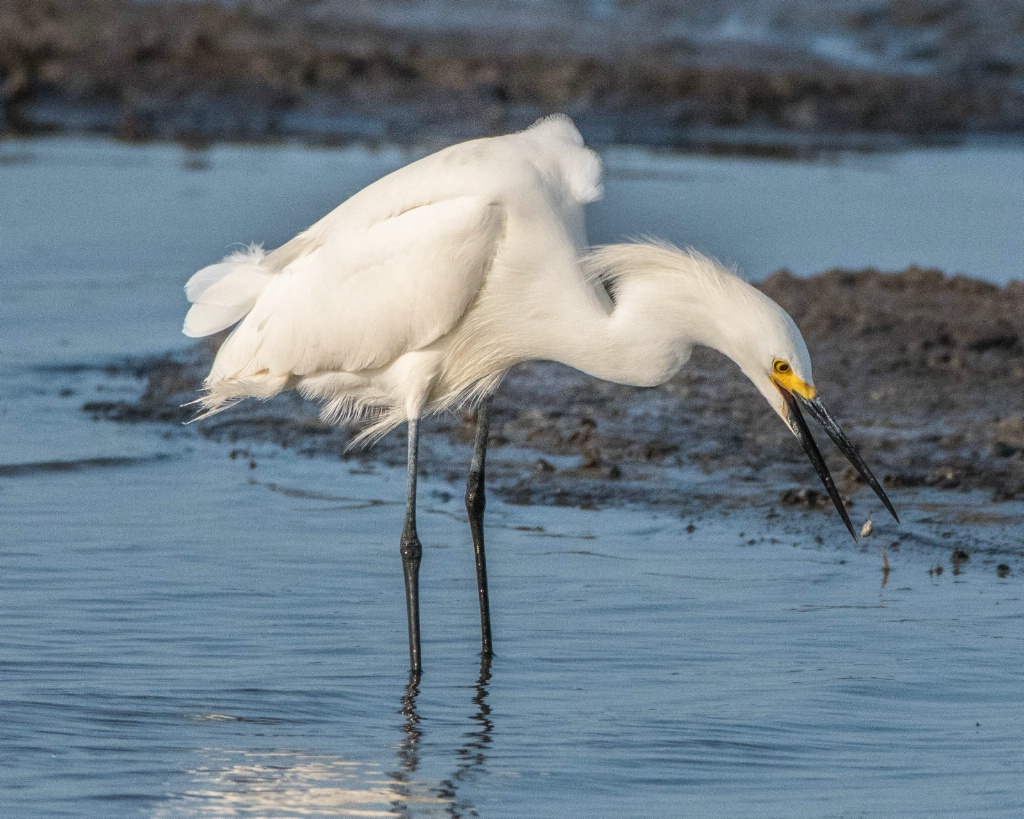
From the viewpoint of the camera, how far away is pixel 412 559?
6250mm

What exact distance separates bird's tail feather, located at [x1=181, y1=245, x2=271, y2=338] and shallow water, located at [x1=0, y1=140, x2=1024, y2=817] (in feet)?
3.29

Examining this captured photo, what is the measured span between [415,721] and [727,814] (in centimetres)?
116

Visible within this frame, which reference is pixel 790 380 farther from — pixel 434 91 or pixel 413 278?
pixel 434 91

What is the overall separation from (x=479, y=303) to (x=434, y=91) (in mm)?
16108

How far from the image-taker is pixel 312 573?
22.2 feet

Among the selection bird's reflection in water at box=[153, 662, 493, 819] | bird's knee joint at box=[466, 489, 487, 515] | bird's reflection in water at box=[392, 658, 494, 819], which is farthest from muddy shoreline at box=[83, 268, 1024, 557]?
bird's reflection in water at box=[153, 662, 493, 819]

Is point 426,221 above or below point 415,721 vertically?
above

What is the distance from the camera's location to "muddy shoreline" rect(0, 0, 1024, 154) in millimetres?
20531

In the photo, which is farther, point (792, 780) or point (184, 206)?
point (184, 206)

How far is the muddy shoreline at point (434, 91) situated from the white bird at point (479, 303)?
12.9 metres

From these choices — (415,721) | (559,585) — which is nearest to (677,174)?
(559,585)

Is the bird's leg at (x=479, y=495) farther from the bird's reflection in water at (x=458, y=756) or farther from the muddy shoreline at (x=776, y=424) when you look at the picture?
the muddy shoreline at (x=776, y=424)

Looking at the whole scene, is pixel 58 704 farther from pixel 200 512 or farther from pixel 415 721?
pixel 200 512

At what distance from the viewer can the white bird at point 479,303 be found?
18.5 feet
